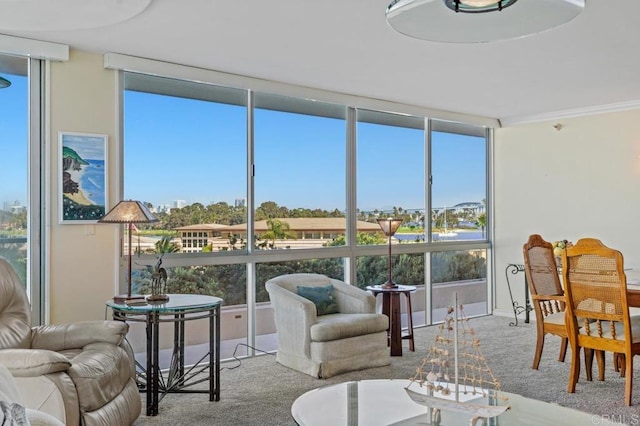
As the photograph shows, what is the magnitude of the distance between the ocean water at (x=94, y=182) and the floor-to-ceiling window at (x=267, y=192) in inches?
11.6

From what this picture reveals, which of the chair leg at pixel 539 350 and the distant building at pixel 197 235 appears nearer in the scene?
the chair leg at pixel 539 350

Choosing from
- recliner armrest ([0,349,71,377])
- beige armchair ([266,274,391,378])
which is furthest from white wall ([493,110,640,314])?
recliner armrest ([0,349,71,377])

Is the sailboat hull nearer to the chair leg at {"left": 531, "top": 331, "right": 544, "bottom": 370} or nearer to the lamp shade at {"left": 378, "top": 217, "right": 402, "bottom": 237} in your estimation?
the chair leg at {"left": 531, "top": 331, "right": 544, "bottom": 370}

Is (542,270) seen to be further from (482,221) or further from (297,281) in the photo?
(482,221)

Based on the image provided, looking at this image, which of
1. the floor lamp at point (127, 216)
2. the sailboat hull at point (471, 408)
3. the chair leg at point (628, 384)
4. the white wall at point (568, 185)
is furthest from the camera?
the white wall at point (568, 185)

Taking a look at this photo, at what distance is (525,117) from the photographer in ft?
A: 23.9

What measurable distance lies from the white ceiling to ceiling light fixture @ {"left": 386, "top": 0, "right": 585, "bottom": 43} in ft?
1.47

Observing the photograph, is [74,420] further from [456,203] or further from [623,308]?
[456,203]

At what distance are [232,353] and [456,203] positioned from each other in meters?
3.55

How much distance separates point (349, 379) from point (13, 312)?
2.37 metres

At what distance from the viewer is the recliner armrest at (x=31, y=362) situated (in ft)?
8.86

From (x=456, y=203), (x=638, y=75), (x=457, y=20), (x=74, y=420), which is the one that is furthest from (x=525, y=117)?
(x=74, y=420)

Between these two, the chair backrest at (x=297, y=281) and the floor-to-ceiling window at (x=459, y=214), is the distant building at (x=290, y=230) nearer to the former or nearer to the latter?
the chair backrest at (x=297, y=281)

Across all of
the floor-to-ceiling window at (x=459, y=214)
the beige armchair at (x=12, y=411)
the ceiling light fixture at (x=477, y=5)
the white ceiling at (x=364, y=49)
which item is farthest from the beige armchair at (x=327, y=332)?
the beige armchair at (x=12, y=411)
